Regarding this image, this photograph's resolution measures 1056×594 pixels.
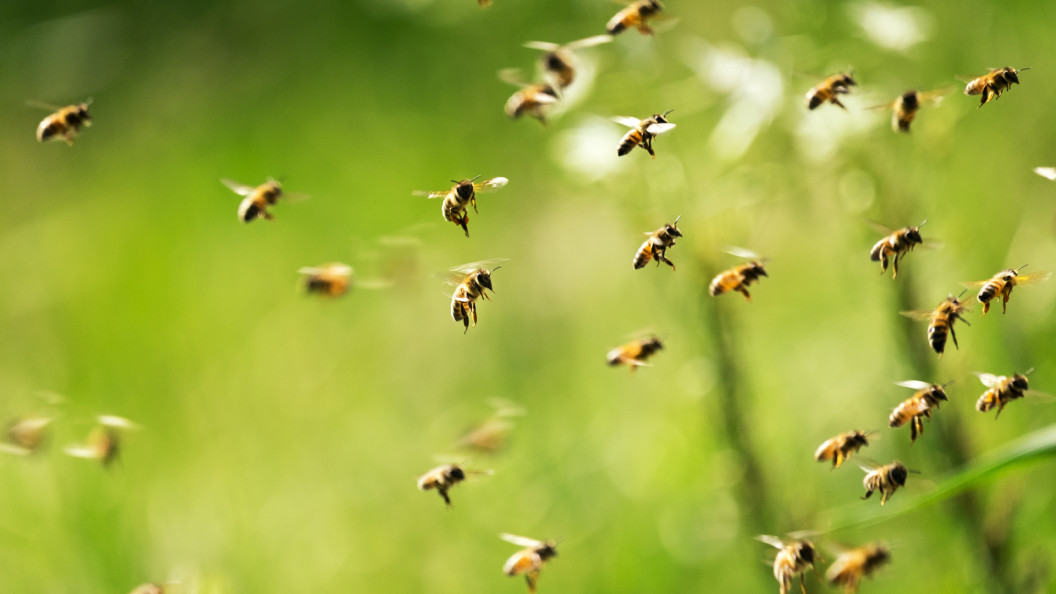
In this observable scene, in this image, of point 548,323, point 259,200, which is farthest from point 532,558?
point 548,323

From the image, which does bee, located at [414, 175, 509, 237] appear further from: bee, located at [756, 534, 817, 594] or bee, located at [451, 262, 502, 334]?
bee, located at [756, 534, 817, 594]

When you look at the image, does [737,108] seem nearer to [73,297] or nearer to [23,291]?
[23,291]

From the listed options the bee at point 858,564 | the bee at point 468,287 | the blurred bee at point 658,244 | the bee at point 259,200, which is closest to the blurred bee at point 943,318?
the blurred bee at point 658,244

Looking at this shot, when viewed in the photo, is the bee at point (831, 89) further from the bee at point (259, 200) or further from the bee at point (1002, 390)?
the bee at point (259, 200)

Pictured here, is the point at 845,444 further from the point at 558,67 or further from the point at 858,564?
the point at 558,67

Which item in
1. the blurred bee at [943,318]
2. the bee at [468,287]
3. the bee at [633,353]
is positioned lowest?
the blurred bee at [943,318]

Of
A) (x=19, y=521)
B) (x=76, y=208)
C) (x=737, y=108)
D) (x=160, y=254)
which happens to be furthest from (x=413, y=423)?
(x=76, y=208)
